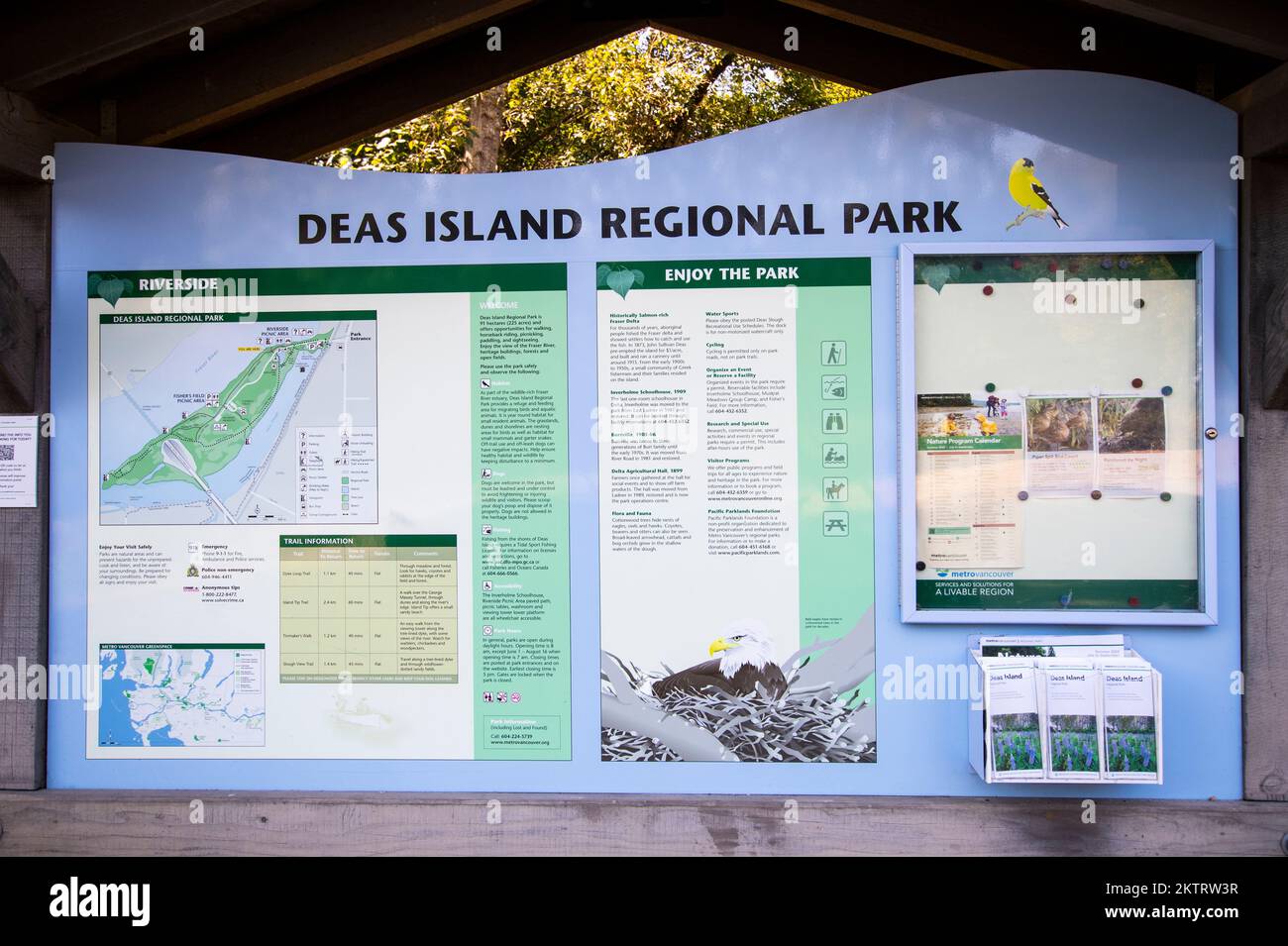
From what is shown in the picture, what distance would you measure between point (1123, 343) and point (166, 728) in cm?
413

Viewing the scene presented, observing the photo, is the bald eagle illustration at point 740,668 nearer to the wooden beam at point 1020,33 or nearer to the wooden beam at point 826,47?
the wooden beam at point 1020,33

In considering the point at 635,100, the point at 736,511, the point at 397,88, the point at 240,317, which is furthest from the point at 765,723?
the point at 635,100

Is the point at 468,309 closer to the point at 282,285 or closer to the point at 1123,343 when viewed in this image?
the point at 282,285

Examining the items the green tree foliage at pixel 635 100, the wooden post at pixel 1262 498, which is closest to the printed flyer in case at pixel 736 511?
the wooden post at pixel 1262 498

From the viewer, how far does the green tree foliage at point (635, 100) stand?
464 inches

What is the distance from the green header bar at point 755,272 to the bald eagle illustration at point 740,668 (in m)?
1.38

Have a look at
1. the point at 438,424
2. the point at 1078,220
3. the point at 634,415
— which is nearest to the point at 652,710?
the point at 634,415

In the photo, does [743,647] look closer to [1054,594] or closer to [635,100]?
[1054,594]

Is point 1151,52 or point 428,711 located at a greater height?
point 1151,52

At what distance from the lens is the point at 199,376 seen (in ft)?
13.7

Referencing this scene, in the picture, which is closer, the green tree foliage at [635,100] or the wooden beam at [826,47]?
the wooden beam at [826,47]

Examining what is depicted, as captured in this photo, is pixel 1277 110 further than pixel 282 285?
No

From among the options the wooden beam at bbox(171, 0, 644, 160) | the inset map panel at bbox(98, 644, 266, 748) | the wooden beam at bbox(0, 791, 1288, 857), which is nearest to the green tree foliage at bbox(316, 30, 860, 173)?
the wooden beam at bbox(171, 0, 644, 160)

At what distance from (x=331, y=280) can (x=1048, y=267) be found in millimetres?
2862
